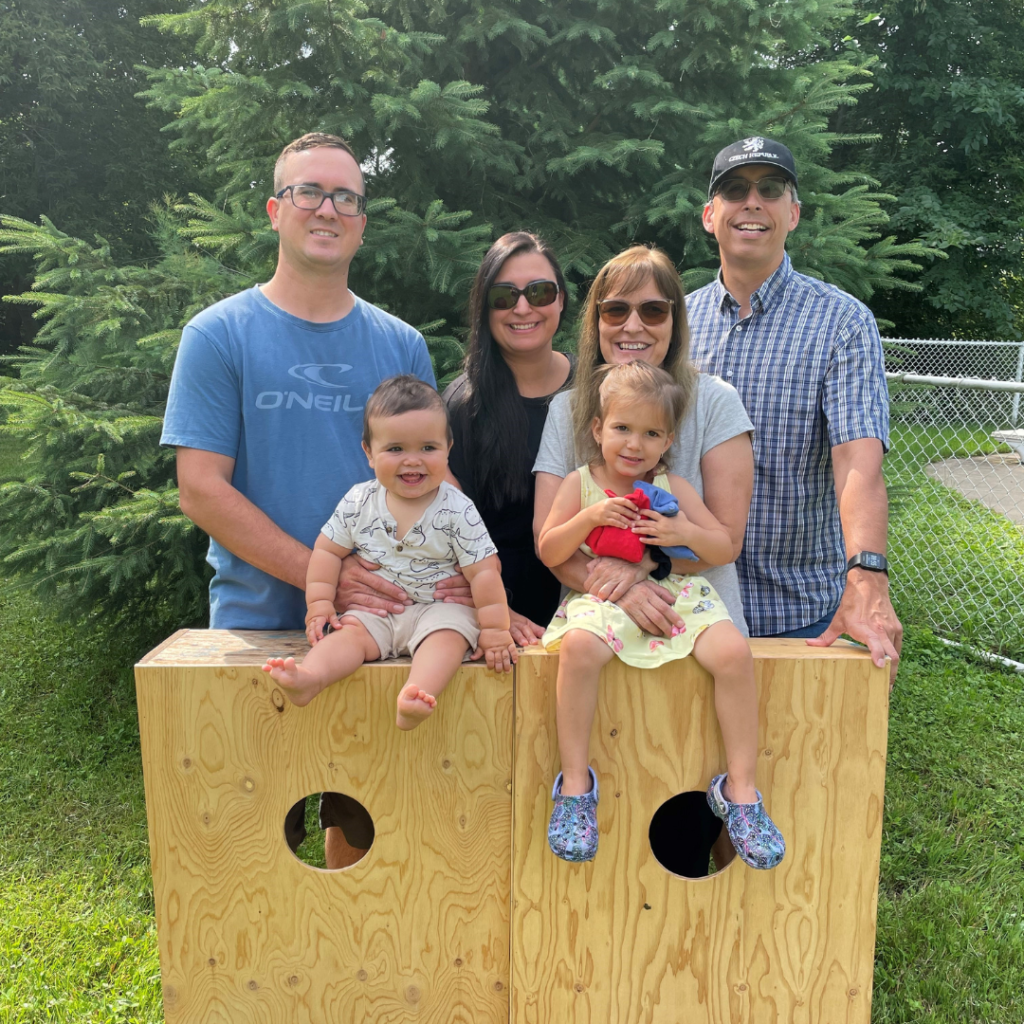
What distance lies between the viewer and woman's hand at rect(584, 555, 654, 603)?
207 centimetres

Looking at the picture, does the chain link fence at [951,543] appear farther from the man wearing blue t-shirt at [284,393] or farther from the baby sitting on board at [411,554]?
the man wearing blue t-shirt at [284,393]

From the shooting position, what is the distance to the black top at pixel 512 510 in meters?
2.53

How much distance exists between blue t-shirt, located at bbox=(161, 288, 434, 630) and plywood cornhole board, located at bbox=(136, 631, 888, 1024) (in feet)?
0.88

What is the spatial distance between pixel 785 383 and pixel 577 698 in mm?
1112

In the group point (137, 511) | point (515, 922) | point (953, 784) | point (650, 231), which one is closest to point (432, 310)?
point (650, 231)

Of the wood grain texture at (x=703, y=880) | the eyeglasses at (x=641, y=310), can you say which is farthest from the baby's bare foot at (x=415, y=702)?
the eyeglasses at (x=641, y=310)

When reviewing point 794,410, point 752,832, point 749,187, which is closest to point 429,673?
point 752,832

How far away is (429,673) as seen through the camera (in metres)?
2.02

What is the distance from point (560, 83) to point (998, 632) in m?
4.36

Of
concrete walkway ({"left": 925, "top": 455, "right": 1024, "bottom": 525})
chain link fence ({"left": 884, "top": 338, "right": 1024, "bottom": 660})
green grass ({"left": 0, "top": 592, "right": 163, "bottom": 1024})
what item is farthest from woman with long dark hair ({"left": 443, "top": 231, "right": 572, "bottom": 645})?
concrete walkway ({"left": 925, "top": 455, "right": 1024, "bottom": 525})

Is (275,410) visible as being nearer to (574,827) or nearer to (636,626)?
(636,626)

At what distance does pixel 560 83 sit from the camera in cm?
449

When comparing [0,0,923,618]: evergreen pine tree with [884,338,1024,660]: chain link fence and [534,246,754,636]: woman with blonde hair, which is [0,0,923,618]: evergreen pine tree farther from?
[534,246,754,636]: woman with blonde hair

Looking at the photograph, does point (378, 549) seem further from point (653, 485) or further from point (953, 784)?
point (953, 784)
